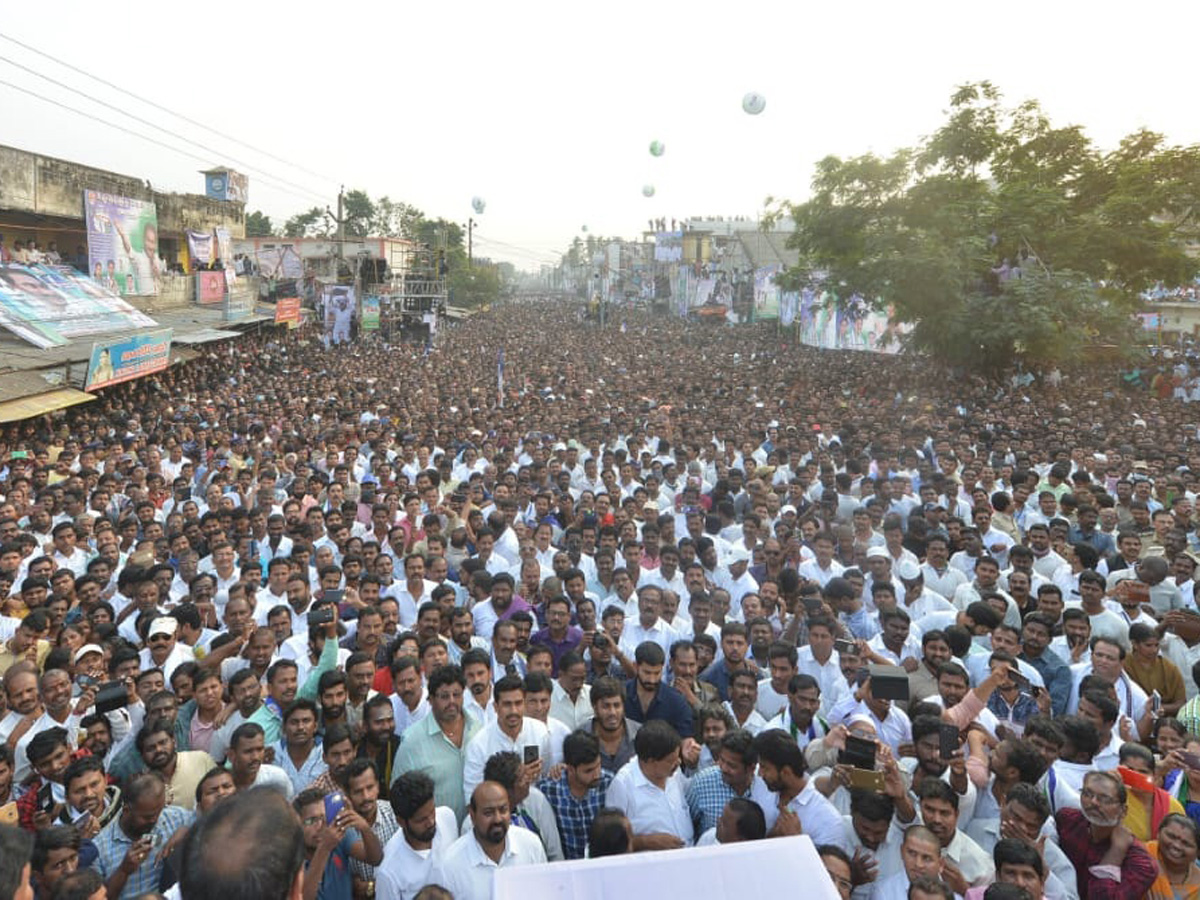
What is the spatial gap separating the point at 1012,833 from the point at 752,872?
2004 mm

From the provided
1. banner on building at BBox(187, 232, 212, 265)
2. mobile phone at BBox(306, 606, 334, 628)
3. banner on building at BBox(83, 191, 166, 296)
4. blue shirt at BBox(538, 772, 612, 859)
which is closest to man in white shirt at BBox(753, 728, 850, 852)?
blue shirt at BBox(538, 772, 612, 859)

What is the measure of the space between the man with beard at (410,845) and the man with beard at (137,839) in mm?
871

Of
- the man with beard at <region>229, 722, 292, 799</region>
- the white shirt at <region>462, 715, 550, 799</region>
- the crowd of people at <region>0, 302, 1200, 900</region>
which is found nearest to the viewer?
the crowd of people at <region>0, 302, 1200, 900</region>

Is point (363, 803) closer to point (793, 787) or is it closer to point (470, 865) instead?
point (470, 865)

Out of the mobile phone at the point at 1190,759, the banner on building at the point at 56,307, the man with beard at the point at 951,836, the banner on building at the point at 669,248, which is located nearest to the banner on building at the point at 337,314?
the banner on building at the point at 56,307

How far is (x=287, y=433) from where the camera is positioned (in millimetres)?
11773

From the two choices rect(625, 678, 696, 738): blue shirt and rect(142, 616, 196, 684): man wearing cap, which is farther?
rect(142, 616, 196, 684): man wearing cap

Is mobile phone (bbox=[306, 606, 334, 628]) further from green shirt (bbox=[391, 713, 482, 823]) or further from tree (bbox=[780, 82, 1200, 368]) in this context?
tree (bbox=[780, 82, 1200, 368])

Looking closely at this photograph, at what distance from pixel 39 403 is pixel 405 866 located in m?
10.4

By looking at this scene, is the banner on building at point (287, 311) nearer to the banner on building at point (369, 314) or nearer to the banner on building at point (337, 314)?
the banner on building at point (337, 314)

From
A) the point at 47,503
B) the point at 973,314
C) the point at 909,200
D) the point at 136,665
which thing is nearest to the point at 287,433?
the point at 47,503

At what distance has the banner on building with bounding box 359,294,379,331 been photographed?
29.0 meters

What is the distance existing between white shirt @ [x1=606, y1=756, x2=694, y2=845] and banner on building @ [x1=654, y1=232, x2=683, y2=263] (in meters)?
70.7

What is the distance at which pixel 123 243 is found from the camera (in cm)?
2056
